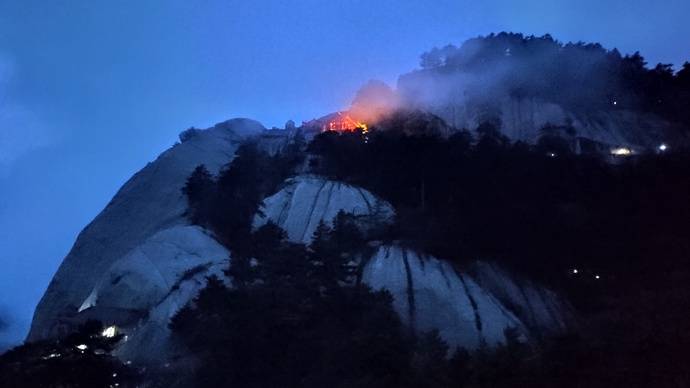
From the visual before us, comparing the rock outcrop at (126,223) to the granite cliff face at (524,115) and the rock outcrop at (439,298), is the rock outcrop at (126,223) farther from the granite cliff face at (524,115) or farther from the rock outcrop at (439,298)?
the granite cliff face at (524,115)

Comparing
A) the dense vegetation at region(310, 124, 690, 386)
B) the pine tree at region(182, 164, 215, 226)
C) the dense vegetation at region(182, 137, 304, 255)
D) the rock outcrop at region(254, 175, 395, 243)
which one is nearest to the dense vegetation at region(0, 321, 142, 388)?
the dense vegetation at region(182, 137, 304, 255)

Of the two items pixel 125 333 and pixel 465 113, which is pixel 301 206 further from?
pixel 465 113

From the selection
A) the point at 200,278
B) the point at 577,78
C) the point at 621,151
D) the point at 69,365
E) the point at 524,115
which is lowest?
the point at 69,365

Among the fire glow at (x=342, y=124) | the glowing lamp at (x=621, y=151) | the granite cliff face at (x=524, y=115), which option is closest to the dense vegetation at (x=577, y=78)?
the granite cliff face at (x=524, y=115)

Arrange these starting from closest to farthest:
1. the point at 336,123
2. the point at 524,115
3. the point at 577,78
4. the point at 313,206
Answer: the point at 313,206
the point at 524,115
the point at 577,78
the point at 336,123

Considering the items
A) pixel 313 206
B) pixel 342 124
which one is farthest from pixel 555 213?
pixel 342 124

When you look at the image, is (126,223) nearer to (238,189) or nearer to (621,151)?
(238,189)

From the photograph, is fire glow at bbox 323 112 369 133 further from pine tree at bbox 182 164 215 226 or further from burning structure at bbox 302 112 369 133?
pine tree at bbox 182 164 215 226

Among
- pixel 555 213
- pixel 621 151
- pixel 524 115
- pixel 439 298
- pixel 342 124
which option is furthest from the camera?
pixel 342 124
